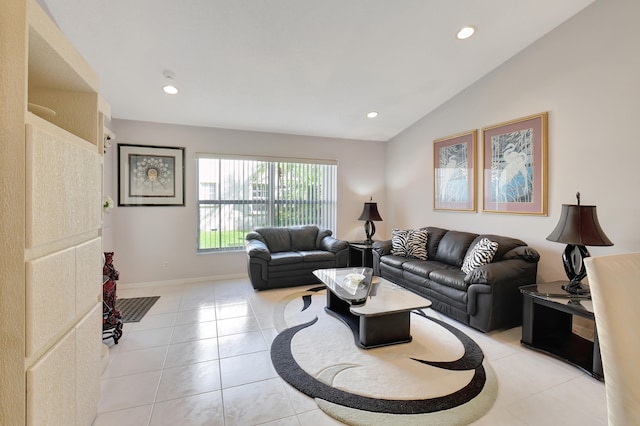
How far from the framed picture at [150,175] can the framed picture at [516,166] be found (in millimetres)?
4365

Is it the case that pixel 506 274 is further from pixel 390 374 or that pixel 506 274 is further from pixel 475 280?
pixel 390 374

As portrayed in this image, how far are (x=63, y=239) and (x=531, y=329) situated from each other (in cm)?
332

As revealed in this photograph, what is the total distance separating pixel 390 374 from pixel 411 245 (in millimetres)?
2291

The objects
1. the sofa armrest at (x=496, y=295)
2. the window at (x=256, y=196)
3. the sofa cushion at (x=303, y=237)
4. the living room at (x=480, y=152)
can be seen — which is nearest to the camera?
the living room at (x=480, y=152)

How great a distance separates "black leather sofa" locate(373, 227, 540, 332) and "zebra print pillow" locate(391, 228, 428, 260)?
19 cm

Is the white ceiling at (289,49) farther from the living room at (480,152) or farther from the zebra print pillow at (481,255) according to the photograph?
the zebra print pillow at (481,255)

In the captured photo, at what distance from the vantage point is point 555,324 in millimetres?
2652

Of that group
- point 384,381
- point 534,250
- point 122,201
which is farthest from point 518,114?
point 122,201

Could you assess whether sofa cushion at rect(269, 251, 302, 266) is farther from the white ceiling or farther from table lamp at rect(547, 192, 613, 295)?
table lamp at rect(547, 192, 613, 295)

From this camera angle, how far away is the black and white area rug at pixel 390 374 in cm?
174

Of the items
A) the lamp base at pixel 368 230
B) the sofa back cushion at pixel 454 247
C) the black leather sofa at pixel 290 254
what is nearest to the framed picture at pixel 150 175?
the black leather sofa at pixel 290 254

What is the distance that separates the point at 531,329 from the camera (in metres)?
2.49

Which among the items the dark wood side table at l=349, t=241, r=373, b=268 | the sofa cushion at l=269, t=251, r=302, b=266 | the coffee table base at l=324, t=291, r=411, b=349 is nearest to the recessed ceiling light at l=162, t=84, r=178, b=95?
the sofa cushion at l=269, t=251, r=302, b=266

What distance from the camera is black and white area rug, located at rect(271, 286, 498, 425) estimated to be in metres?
1.74
